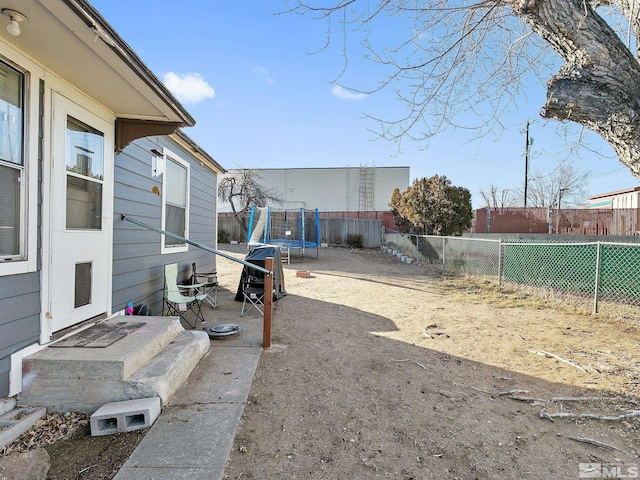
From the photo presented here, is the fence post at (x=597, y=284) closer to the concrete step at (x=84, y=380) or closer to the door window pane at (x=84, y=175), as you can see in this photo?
the concrete step at (x=84, y=380)

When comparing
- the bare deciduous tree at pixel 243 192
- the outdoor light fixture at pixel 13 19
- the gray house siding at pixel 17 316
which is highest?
the bare deciduous tree at pixel 243 192

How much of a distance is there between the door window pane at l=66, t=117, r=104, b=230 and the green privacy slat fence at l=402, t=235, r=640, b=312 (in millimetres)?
6993

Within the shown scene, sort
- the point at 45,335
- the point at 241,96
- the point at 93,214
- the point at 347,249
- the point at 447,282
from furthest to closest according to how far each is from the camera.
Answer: the point at 347,249 → the point at 447,282 → the point at 241,96 → the point at 93,214 → the point at 45,335

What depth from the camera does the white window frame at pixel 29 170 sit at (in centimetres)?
238

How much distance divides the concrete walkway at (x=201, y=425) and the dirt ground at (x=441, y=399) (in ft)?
0.36

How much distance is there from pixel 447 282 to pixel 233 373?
22.4 feet

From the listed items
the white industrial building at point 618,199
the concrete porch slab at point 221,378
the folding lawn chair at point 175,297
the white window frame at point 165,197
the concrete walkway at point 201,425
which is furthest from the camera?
the white industrial building at point 618,199

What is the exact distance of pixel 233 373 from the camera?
309 centimetres

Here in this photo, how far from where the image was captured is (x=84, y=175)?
3.17 metres

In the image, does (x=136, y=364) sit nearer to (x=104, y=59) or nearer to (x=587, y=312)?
(x=104, y=59)

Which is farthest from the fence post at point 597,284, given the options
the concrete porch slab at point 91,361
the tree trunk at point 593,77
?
the concrete porch slab at point 91,361

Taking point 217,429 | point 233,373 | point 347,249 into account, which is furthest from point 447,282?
point 347,249

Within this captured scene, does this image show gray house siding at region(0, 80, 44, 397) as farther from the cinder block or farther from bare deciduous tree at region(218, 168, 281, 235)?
bare deciduous tree at region(218, 168, 281, 235)

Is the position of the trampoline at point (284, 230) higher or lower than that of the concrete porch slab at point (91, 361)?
higher
